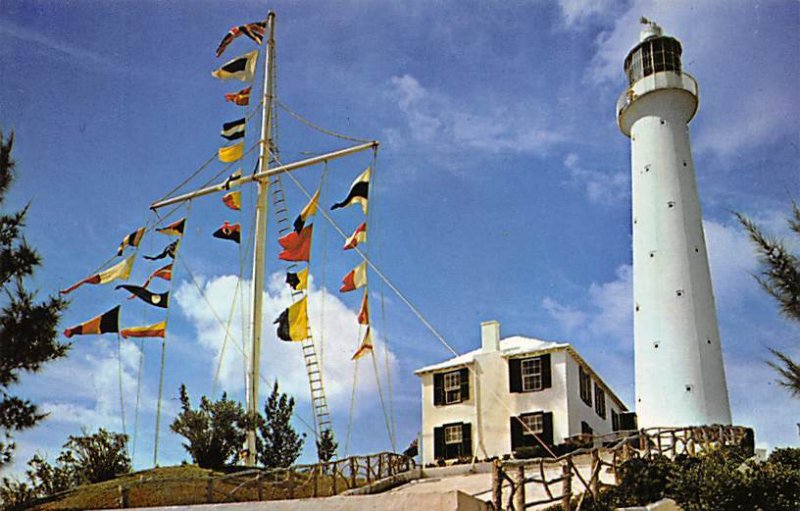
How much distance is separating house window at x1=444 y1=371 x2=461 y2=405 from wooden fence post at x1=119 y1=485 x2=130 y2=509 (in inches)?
580

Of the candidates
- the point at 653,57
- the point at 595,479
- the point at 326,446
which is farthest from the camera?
the point at 653,57

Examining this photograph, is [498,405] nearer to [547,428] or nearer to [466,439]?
[466,439]

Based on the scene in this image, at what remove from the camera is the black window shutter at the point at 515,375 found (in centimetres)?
3391

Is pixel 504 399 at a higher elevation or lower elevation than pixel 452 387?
lower

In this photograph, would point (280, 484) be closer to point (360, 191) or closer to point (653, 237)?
point (360, 191)

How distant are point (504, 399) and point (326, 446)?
6969 mm

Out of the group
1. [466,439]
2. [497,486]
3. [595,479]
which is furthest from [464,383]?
[497,486]

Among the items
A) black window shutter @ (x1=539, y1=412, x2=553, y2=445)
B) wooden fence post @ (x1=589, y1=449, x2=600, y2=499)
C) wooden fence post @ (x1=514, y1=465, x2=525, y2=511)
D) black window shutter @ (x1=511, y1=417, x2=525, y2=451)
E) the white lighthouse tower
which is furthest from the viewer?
the white lighthouse tower

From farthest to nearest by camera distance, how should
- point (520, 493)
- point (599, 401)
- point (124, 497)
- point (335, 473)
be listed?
point (599, 401)
point (335, 473)
point (124, 497)
point (520, 493)

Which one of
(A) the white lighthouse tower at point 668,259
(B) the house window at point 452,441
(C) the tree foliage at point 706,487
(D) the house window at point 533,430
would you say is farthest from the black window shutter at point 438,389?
(C) the tree foliage at point 706,487

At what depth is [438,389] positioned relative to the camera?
35.3 meters

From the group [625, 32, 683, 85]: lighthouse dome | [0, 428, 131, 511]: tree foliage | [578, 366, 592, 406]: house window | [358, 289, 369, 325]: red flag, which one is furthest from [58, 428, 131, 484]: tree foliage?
[625, 32, 683, 85]: lighthouse dome

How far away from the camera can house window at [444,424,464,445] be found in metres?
34.1

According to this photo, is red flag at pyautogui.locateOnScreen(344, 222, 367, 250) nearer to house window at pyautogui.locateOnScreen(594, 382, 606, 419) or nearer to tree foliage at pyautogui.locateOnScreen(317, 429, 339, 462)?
tree foliage at pyautogui.locateOnScreen(317, 429, 339, 462)
